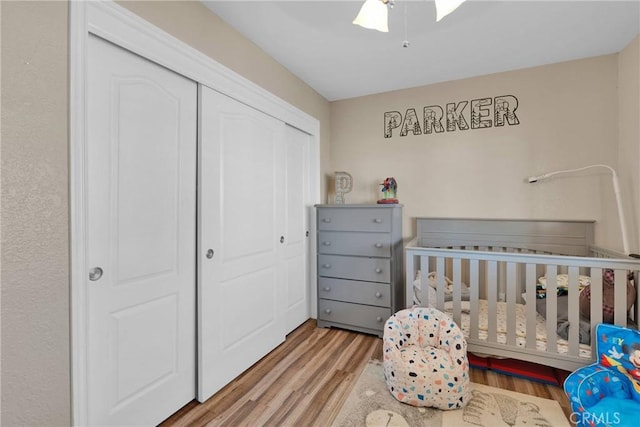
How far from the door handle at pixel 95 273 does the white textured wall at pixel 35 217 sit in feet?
0.36

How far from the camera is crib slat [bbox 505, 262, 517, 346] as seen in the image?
196 centimetres

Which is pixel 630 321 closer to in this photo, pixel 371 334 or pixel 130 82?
pixel 371 334

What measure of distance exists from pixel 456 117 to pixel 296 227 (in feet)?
6.14

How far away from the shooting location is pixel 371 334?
2.68 meters

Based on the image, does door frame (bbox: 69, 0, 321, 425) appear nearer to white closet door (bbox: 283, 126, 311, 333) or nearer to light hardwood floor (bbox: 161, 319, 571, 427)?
light hardwood floor (bbox: 161, 319, 571, 427)

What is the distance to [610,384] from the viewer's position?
5.07 feet

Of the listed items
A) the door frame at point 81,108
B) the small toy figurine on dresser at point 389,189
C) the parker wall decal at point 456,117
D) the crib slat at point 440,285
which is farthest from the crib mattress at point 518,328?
the door frame at point 81,108

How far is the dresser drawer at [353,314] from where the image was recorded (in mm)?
2623

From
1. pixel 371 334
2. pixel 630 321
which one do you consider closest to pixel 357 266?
pixel 371 334

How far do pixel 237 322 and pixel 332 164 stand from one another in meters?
2.04

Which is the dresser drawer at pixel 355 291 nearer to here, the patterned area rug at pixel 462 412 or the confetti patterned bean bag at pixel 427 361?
the confetti patterned bean bag at pixel 427 361

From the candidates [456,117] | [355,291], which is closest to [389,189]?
[456,117]

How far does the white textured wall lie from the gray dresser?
2020 mm

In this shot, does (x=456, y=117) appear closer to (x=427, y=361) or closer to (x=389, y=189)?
(x=389, y=189)
